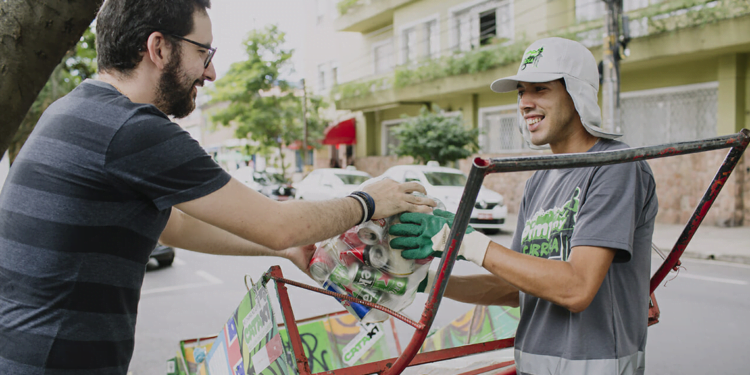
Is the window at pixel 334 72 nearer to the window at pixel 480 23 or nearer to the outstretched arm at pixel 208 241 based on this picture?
the window at pixel 480 23

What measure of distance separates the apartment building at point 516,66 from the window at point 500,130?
3 cm

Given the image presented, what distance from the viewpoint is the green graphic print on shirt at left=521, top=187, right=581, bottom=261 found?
1.65 meters

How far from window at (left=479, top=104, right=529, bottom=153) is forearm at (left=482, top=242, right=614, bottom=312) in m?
13.7

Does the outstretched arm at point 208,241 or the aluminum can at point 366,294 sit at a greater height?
the outstretched arm at point 208,241

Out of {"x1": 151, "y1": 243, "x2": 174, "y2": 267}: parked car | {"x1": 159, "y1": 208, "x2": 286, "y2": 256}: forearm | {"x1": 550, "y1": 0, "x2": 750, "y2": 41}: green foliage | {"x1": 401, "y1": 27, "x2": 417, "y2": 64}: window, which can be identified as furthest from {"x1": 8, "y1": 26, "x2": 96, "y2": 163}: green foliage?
{"x1": 401, "y1": 27, "x2": 417, "y2": 64}: window

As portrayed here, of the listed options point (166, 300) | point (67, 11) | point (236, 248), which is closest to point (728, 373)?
point (236, 248)

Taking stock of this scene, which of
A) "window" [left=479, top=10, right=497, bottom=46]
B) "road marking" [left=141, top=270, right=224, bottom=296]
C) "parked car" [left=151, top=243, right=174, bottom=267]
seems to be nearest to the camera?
"road marking" [left=141, top=270, right=224, bottom=296]

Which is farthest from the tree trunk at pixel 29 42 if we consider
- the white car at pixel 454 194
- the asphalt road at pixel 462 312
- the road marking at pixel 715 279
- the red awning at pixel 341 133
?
the red awning at pixel 341 133

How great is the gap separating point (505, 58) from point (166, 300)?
10.5m

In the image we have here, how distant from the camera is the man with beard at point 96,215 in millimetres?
1344

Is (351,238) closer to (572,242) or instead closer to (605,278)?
(572,242)

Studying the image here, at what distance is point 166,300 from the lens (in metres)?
6.23

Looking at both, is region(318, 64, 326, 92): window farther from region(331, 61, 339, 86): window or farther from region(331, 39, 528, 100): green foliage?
region(331, 39, 528, 100): green foliage

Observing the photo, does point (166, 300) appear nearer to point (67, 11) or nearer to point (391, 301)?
point (67, 11)
